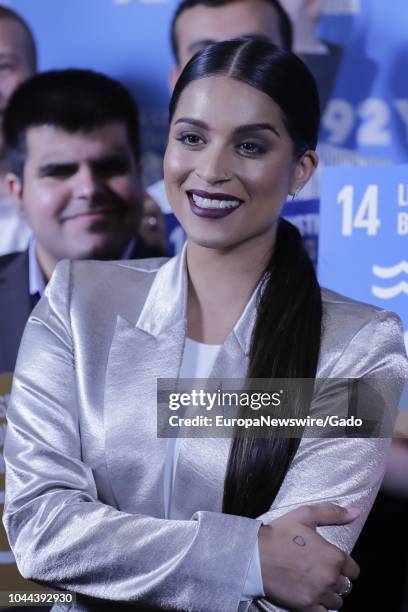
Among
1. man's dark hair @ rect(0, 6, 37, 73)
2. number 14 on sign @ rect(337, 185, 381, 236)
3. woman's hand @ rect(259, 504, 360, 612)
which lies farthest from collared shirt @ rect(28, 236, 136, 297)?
woman's hand @ rect(259, 504, 360, 612)

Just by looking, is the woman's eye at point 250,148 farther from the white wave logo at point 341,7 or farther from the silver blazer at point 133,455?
the white wave logo at point 341,7

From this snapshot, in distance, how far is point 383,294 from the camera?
6.72ft

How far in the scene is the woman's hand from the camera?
143 centimetres

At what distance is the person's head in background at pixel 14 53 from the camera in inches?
94.8

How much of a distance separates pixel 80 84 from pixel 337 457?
4.19ft

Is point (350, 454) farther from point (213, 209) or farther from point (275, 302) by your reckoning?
point (213, 209)

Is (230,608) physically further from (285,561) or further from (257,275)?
(257,275)

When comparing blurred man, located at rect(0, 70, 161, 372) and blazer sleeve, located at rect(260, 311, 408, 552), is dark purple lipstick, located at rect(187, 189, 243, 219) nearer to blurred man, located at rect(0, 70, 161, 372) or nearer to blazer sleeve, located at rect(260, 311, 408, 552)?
blazer sleeve, located at rect(260, 311, 408, 552)

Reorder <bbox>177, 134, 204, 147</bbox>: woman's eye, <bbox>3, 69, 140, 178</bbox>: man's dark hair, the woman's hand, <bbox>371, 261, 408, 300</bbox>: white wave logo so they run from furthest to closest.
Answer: <bbox>3, 69, 140, 178</bbox>: man's dark hair < <bbox>371, 261, 408, 300</bbox>: white wave logo < <bbox>177, 134, 204, 147</bbox>: woman's eye < the woman's hand

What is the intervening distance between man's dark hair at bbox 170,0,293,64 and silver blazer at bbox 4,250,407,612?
0.78 metres

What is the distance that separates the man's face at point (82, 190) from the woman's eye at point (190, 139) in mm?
634

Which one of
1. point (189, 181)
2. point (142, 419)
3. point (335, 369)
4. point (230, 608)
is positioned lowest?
point (230, 608)

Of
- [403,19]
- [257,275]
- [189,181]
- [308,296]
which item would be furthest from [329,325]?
[403,19]

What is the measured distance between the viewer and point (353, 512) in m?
1.51
